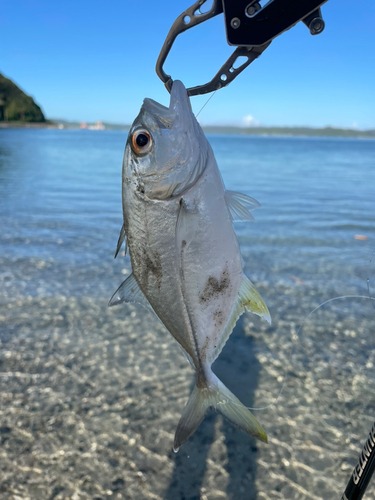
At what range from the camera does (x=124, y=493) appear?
3035mm

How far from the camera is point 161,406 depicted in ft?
12.6

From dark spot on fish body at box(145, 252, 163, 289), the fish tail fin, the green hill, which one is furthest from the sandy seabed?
the green hill

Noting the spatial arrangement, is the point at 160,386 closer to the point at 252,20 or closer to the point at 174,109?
the point at 174,109

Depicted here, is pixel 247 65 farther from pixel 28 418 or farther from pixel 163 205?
pixel 28 418

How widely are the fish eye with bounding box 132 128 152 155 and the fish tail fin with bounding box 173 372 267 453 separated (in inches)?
45.0

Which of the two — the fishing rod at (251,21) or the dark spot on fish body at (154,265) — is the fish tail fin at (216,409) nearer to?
the dark spot on fish body at (154,265)

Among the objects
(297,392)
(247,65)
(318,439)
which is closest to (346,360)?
(297,392)

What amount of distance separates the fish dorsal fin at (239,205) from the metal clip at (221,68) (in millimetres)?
486

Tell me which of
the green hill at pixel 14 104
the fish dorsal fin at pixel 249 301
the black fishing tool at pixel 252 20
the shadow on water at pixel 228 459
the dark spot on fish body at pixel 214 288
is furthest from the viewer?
the green hill at pixel 14 104

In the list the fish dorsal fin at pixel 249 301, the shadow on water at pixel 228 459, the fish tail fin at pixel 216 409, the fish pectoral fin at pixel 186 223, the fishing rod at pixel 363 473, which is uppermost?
the fish pectoral fin at pixel 186 223

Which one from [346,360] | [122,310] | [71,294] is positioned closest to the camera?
[346,360]

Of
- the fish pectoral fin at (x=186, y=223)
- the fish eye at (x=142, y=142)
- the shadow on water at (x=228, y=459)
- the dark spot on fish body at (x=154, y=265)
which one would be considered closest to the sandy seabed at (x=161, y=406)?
the shadow on water at (x=228, y=459)

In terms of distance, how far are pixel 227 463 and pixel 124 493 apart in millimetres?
898

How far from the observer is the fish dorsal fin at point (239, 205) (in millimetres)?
1770
